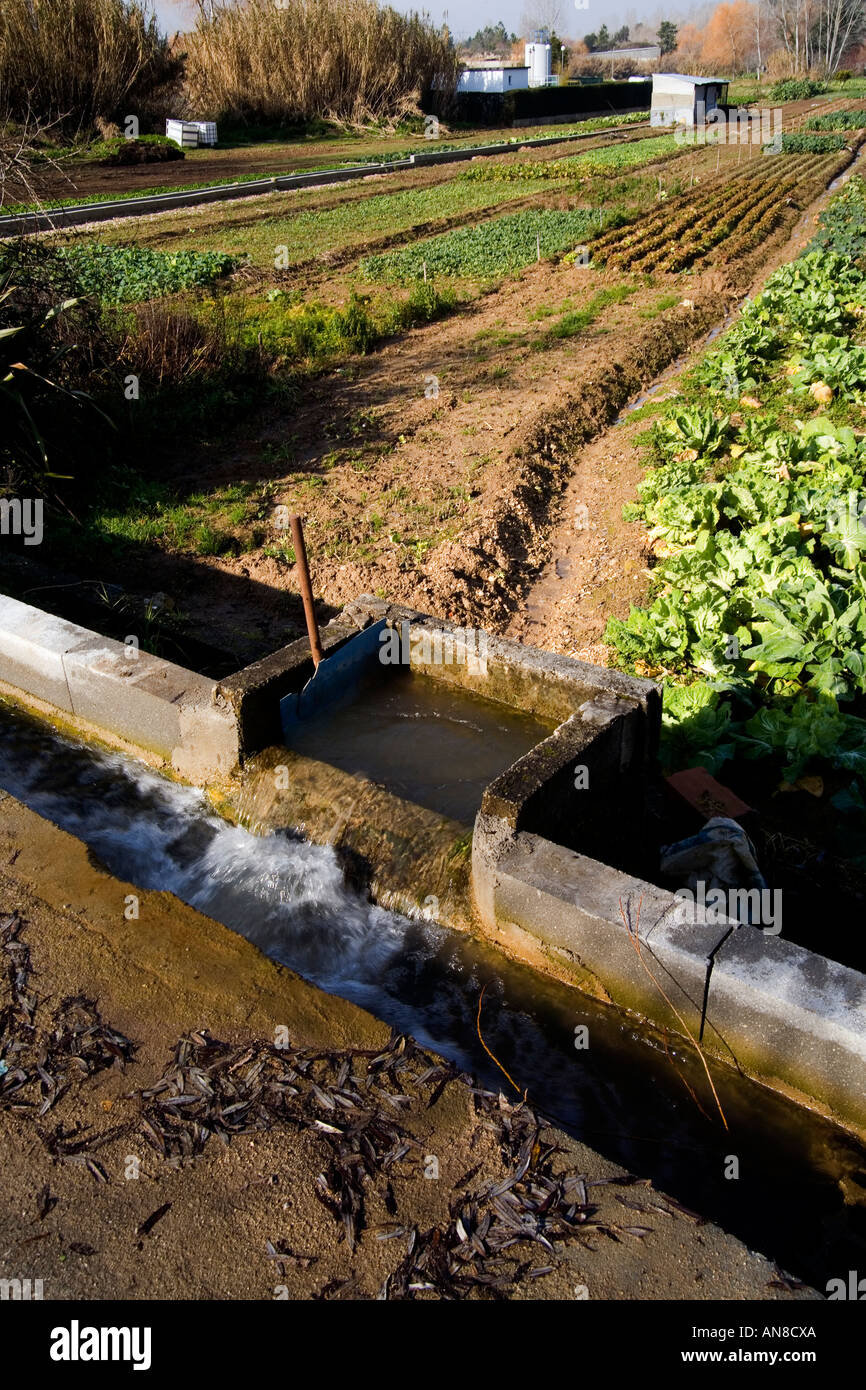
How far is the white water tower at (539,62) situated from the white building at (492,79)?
239cm

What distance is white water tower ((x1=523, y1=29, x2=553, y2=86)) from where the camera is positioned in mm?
55625

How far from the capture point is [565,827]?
4.42 m

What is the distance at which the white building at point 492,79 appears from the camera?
46312 mm

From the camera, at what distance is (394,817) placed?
4.51 metres

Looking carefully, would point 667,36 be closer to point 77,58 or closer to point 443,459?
point 77,58

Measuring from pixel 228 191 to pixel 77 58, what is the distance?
370 inches

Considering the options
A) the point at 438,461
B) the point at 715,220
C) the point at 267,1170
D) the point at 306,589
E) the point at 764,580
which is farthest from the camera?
the point at 715,220

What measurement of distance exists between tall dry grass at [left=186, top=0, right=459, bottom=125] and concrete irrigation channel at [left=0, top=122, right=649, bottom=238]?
6.63 metres

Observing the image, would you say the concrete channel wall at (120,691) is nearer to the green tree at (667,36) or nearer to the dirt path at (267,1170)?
the dirt path at (267,1170)

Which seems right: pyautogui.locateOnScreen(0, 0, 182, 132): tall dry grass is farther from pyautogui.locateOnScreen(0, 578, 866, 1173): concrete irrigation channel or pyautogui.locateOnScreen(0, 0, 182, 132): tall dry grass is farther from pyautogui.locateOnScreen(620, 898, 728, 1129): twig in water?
pyautogui.locateOnScreen(620, 898, 728, 1129): twig in water

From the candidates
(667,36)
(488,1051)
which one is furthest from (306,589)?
(667,36)

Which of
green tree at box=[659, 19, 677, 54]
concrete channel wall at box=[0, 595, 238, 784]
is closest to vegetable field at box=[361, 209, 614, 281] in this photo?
concrete channel wall at box=[0, 595, 238, 784]

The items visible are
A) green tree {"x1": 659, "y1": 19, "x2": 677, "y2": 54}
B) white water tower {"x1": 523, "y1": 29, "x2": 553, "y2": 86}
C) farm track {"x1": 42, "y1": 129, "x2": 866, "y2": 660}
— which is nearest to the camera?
farm track {"x1": 42, "y1": 129, "x2": 866, "y2": 660}

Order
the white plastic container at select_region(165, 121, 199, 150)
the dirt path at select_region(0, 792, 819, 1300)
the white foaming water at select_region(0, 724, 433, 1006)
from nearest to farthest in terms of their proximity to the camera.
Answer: the dirt path at select_region(0, 792, 819, 1300) → the white foaming water at select_region(0, 724, 433, 1006) → the white plastic container at select_region(165, 121, 199, 150)
